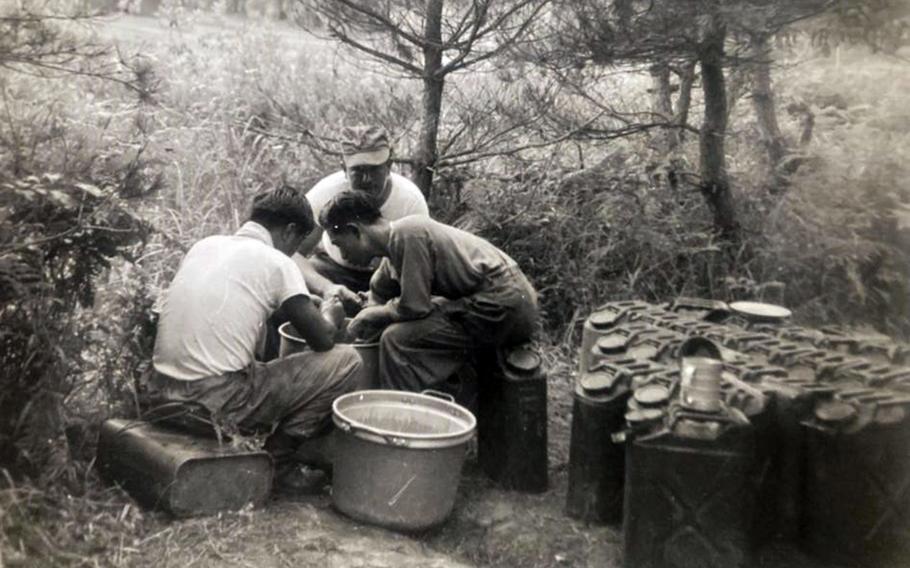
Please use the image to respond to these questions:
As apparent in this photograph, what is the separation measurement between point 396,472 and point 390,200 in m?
2.18

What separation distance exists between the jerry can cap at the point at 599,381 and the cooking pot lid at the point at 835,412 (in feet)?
2.95

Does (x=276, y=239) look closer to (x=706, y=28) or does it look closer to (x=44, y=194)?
(x=44, y=194)

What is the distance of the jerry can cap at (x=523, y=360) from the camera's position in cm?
484

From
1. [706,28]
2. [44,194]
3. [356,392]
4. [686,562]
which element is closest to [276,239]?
[356,392]

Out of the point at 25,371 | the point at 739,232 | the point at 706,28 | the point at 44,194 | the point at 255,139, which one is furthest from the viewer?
the point at 255,139

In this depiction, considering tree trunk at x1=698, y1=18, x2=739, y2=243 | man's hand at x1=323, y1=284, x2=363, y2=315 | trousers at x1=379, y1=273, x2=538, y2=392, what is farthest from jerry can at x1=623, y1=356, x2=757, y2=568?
tree trunk at x1=698, y1=18, x2=739, y2=243

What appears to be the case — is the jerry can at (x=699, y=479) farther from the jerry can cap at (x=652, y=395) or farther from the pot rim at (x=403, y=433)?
the pot rim at (x=403, y=433)

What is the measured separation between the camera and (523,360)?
4910 mm

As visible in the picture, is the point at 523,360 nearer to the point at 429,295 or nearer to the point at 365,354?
the point at 429,295

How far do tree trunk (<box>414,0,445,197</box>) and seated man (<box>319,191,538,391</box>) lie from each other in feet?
5.47

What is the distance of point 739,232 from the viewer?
702cm

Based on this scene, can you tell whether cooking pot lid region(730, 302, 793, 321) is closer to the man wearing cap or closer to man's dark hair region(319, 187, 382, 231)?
the man wearing cap

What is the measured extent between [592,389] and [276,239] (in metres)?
1.65

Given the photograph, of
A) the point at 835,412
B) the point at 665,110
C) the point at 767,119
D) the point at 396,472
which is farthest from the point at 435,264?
the point at 665,110
